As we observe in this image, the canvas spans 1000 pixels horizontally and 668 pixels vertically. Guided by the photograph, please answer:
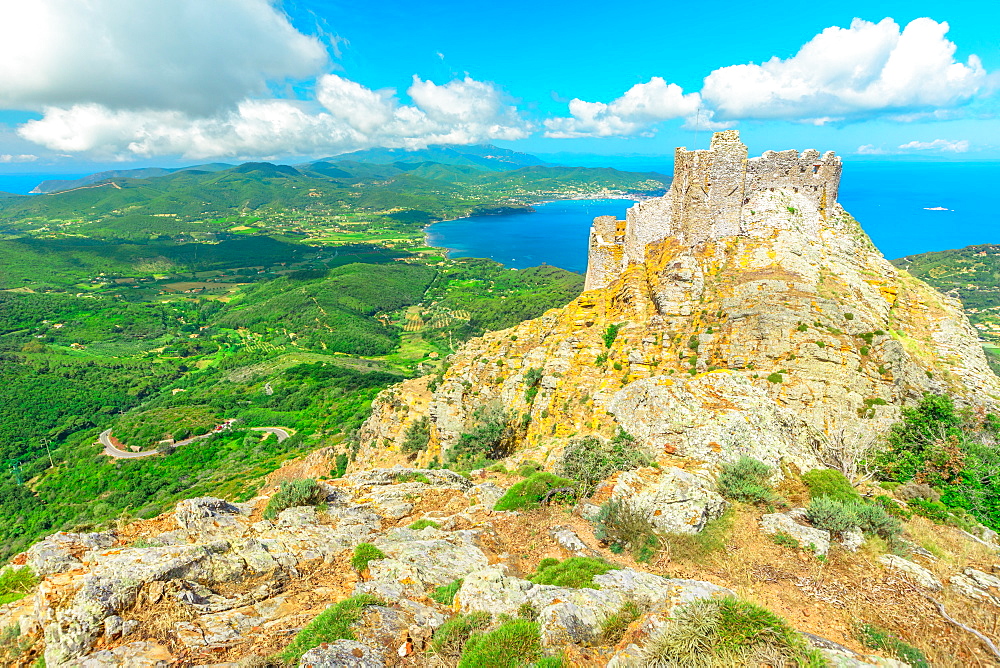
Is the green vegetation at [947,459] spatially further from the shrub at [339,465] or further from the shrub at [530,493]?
the shrub at [339,465]

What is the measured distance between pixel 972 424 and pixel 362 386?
8745cm

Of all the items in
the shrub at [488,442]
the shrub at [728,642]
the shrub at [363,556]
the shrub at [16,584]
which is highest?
the shrub at [728,642]

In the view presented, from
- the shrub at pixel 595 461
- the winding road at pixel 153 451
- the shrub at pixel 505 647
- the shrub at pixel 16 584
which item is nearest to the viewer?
the shrub at pixel 505 647

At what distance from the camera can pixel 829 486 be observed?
1161 centimetres

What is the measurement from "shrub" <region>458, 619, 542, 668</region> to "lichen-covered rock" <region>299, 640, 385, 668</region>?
1.52 meters

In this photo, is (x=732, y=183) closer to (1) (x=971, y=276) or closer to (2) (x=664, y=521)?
(2) (x=664, y=521)

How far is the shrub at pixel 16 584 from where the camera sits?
9.89 meters

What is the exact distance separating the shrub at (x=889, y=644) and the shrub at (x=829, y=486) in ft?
14.1

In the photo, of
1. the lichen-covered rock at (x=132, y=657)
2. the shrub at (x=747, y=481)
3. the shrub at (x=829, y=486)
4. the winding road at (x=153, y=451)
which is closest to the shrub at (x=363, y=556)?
the lichen-covered rock at (x=132, y=657)

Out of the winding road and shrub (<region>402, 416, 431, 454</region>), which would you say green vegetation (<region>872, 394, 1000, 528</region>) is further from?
the winding road

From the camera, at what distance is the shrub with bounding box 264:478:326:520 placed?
13.7 m

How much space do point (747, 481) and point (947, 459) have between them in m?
7.25

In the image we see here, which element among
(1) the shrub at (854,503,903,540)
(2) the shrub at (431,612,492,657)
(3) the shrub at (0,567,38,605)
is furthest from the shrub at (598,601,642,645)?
(3) the shrub at (0,567,38,605)

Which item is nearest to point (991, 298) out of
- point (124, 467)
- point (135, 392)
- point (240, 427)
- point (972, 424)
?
point (972, 424)
